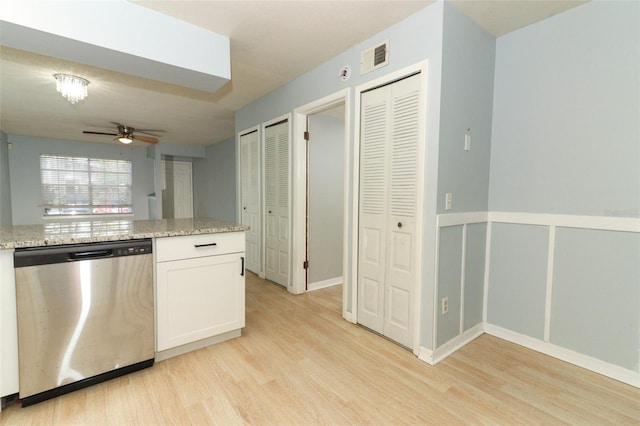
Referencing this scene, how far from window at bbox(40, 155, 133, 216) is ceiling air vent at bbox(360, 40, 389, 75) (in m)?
7.27

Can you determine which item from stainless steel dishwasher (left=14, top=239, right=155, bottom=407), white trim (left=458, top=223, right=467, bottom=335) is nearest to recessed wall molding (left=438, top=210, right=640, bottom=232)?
white trim (left=458, top=223, right=467, bottom=335)

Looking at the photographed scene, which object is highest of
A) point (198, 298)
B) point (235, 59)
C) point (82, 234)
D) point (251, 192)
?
point (235, 59)

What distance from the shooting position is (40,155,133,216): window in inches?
252

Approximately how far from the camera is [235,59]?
2.78m

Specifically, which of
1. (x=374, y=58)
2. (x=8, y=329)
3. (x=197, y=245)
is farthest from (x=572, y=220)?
(x=8, y=329)

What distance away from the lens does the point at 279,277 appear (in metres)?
3.66

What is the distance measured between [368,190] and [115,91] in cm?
342

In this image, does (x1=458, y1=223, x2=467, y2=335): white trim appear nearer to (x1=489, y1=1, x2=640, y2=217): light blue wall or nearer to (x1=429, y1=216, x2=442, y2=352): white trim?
(x1=429, y1=216, x2=442, y2=352): white trim

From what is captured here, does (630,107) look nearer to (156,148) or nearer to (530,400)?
(530,400)

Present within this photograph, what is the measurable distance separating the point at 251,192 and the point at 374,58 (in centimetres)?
256

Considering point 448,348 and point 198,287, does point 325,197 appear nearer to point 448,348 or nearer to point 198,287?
point 198,287

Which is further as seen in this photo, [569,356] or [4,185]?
[4,185]

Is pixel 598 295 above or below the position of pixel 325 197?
below

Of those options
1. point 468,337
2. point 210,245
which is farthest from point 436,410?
point 210,245
